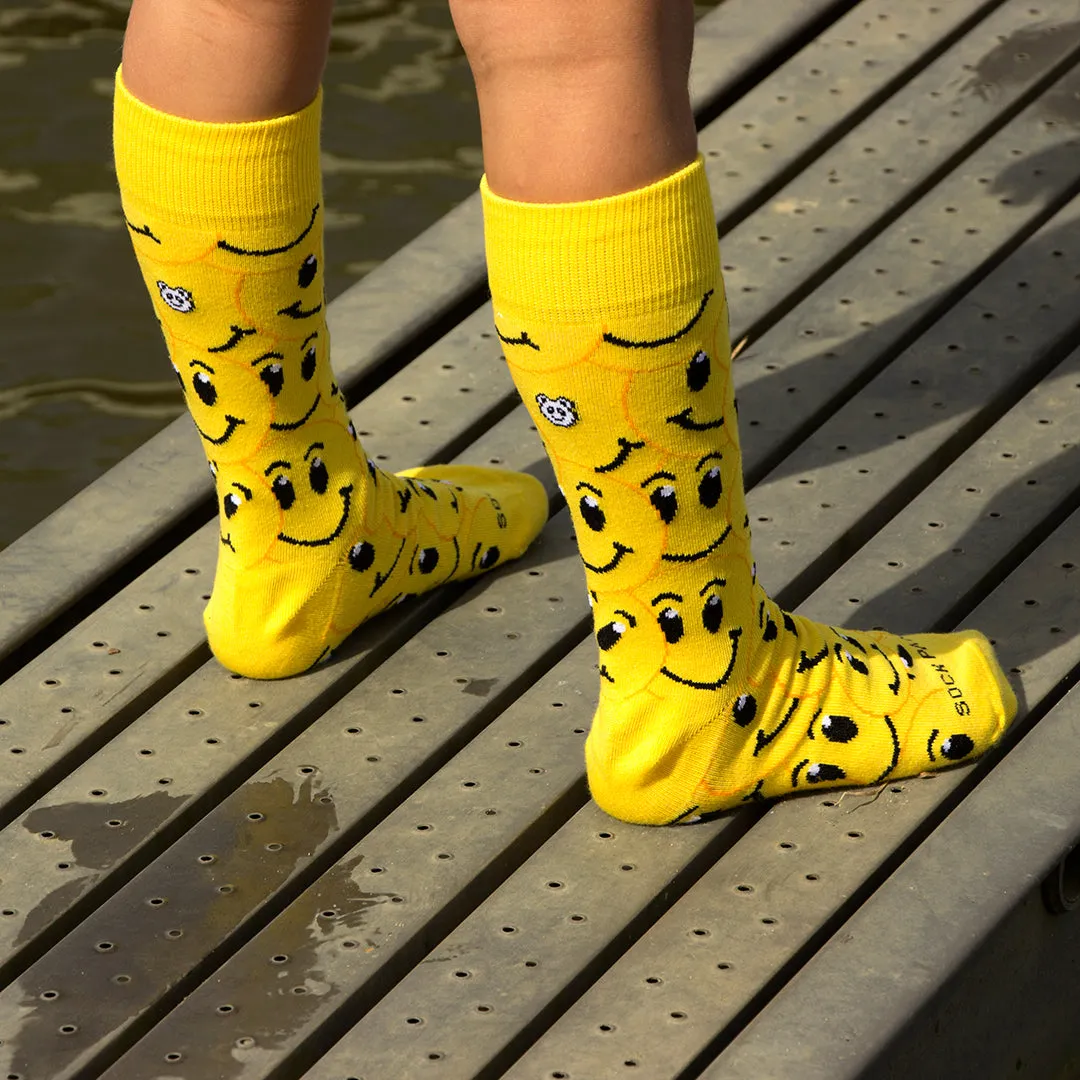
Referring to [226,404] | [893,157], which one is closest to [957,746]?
[226,404]

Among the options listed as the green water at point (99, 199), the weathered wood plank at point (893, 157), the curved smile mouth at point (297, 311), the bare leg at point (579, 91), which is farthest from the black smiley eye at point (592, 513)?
the green water at point (99, 199)

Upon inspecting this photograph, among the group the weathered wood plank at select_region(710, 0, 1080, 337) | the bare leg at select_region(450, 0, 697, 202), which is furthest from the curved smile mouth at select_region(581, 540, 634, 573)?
the weathered wood plank at select_region(710, 0, 1080, 337)

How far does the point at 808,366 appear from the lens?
91.2 inches

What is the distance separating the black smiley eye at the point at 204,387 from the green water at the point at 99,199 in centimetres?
83

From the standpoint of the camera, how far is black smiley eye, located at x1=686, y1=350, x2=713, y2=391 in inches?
57.5

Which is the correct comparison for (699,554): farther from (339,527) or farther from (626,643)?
(339,527)

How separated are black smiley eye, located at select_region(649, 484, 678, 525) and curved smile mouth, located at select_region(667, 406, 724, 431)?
0.05m

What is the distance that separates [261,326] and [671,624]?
0.40 metres

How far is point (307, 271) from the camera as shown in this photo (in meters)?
1.71

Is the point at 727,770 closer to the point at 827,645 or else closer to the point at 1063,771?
the point at 827,645

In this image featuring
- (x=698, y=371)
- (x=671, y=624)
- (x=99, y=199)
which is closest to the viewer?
(x=698, y=371)

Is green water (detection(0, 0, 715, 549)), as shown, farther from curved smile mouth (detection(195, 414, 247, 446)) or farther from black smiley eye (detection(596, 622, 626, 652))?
black smiley eye (detection(596, 622, 626, 652))

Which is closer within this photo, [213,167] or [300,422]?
[213,167]

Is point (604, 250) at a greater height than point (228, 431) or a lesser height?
greater
